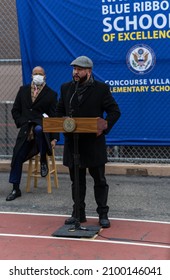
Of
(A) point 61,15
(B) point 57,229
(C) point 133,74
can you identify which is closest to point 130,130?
(C) point 133,74

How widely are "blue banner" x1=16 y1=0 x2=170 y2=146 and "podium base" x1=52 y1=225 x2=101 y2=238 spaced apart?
2.96 meters

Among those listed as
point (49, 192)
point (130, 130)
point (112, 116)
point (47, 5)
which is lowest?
point (49, 192)

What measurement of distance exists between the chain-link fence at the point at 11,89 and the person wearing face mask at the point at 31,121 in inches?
60.8

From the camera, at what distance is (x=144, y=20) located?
25.9 ft

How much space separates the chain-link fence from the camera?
8.49 m

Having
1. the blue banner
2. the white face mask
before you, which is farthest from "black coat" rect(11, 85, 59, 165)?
the blue banner

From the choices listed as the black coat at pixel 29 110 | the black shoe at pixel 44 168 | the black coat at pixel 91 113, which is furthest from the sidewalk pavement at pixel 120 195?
the black coat at pixel 91 113

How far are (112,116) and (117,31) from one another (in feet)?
9.71

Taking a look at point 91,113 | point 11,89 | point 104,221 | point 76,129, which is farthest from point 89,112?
point 11,89

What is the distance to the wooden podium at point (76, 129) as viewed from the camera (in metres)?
5.16

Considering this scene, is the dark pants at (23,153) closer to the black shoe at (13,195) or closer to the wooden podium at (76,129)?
the black shoe at (13,195)

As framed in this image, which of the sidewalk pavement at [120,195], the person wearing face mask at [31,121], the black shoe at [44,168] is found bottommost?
the sidewalk pavement at [120,195]

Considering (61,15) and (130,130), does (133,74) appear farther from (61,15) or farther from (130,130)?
(61,15)
